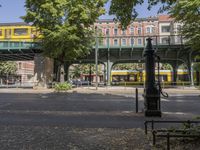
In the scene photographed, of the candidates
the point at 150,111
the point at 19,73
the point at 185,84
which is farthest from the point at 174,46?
the point at 19,73

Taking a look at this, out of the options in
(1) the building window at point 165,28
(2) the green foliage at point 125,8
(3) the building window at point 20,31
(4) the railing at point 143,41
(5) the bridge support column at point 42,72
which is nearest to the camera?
(2) the green foliage at point 125,8

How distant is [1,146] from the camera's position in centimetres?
713

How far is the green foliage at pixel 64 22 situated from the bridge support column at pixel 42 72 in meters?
6.55

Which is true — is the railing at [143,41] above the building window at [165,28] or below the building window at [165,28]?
below

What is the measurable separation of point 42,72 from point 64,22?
11.1 m

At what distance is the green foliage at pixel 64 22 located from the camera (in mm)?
36656

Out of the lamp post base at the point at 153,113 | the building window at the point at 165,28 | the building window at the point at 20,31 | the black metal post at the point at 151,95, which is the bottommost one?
the lamp post base at the point at 153,113

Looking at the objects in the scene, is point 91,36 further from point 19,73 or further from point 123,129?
point 19,73

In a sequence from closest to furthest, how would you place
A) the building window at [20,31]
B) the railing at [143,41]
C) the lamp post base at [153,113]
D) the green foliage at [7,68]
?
the lamp post base at [153,113], the railing at [143,41], the green foliage at [7,68], the building window at [20,31]

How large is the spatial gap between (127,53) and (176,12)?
2543 cm

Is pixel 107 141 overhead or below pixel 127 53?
below

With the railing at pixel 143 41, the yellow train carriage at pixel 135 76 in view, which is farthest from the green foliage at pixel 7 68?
the yellow train carriage at pixel 135 76

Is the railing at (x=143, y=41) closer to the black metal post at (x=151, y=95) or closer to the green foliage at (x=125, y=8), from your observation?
the black metal post at (x=151, y=95)

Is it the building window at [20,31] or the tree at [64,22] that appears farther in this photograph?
the building window at [20,31]
